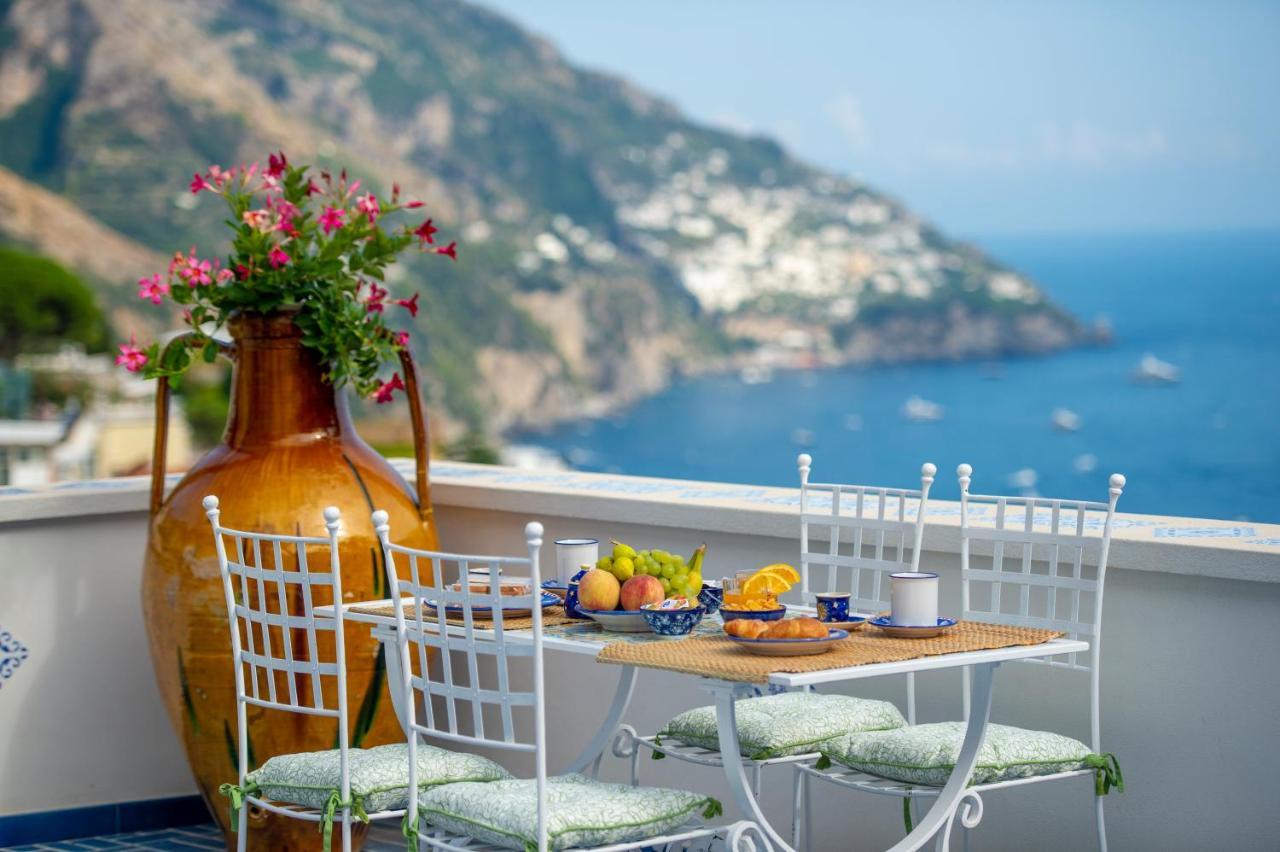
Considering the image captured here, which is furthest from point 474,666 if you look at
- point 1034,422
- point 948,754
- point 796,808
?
point 1034,422

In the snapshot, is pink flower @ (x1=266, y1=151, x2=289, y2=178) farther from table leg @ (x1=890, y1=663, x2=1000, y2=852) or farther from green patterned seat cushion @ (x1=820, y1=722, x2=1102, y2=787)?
table leg @ (x1=890, y1=663, x2=1000, y2=852)

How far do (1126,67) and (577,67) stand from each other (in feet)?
87.5

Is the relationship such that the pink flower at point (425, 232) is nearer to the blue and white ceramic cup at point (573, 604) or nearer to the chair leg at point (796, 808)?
the blue and white ceramic cup at point (573, 604)

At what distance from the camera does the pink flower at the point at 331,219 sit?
3.84 metres

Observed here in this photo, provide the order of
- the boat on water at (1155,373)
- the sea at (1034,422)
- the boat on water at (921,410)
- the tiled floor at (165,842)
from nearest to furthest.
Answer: the tiled floor at (165,842) < the sea at (1034,422) < the boat on water at (921,410) < the boat on water at (1155,373)

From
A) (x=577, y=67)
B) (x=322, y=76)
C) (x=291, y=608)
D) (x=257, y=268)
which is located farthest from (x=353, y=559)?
(x=577, y=67)

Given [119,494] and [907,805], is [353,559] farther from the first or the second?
[907,805]

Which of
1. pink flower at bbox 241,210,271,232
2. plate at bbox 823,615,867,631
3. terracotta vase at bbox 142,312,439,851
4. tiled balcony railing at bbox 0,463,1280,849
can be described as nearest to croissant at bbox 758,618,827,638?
plate at bbox 823,615,867,631

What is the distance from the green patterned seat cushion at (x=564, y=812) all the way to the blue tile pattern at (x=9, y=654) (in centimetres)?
191

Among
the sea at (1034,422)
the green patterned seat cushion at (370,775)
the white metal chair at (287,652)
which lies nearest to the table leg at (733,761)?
the green patterned seat cushion at (370,775)

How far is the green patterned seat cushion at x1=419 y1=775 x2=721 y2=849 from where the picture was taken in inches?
96.0

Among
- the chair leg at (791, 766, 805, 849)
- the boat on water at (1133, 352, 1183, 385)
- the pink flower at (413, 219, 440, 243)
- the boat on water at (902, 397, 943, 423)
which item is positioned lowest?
the chair leg at (791, 766, 805, 849)

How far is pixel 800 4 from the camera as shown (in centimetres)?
8331

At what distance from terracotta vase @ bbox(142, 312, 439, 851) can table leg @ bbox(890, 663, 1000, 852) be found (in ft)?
5.11
